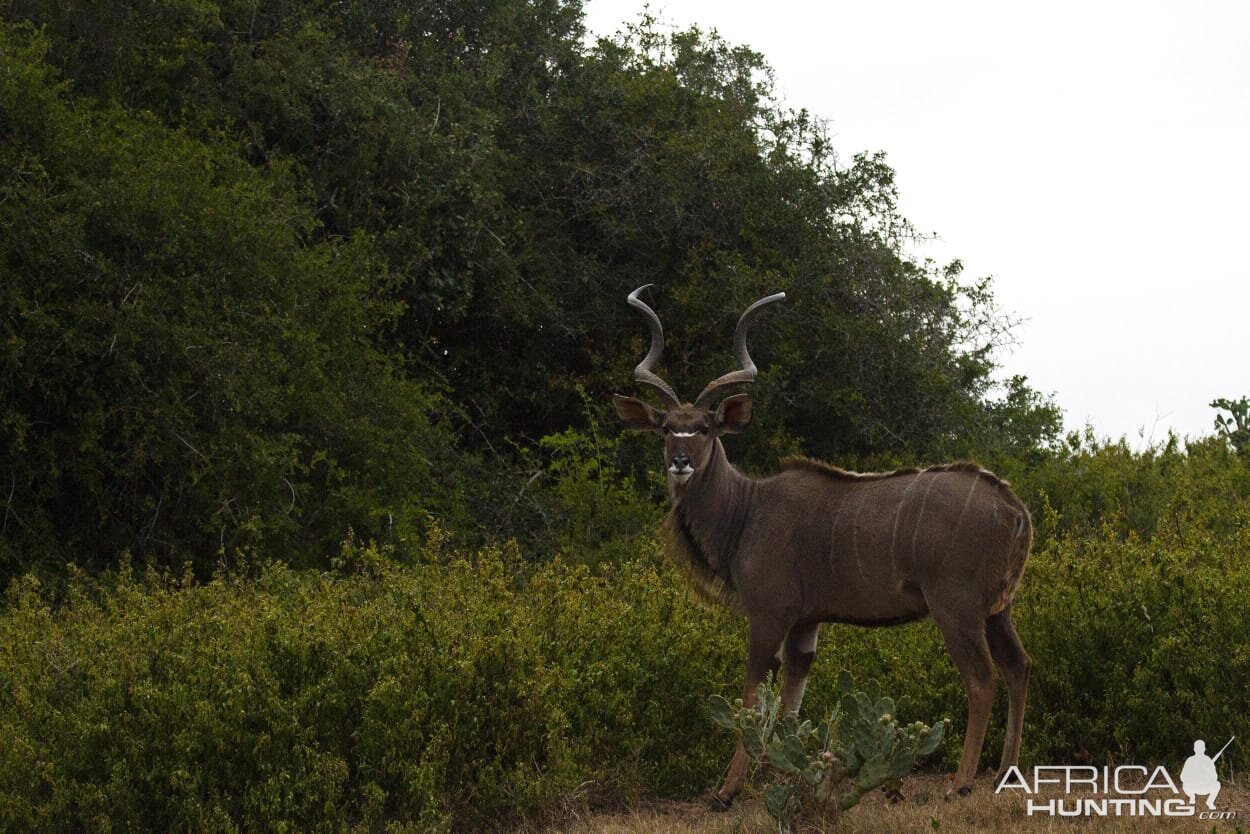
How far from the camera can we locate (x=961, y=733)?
27.7 ft

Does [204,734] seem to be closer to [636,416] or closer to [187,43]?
[636,416]

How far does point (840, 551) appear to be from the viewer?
744cm

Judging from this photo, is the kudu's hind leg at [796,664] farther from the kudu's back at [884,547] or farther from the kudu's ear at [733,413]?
the kudu's ear at [733,413]

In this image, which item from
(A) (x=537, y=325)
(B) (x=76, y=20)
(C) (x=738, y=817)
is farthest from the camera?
(A) (x=537, y=325)

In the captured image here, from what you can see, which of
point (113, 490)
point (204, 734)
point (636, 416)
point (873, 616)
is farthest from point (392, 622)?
point (113, 490)

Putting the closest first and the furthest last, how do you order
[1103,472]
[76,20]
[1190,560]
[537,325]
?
[1190,560] < [76,20] < [1103,472] < [537,325]

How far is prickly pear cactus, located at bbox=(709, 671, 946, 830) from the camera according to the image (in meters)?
6.66

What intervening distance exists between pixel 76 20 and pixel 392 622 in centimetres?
1037

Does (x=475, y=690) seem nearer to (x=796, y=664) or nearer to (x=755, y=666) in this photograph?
(x=755, y=666)

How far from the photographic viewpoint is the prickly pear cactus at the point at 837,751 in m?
6.66

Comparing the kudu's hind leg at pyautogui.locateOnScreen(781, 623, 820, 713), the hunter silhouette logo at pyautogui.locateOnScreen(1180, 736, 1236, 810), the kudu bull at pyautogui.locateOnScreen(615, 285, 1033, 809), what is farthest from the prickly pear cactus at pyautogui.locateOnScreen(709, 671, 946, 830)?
the hunter silhouette logo at pyautogui.locateOnScreen(1180, 736, 1236, 810)

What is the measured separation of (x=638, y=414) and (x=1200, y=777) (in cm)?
330

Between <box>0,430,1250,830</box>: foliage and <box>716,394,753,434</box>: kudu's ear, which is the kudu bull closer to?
<box>716,394,753,434</box>: kudu's ear

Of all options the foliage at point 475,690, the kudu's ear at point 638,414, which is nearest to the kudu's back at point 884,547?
the kudu's ear at point 638,414
